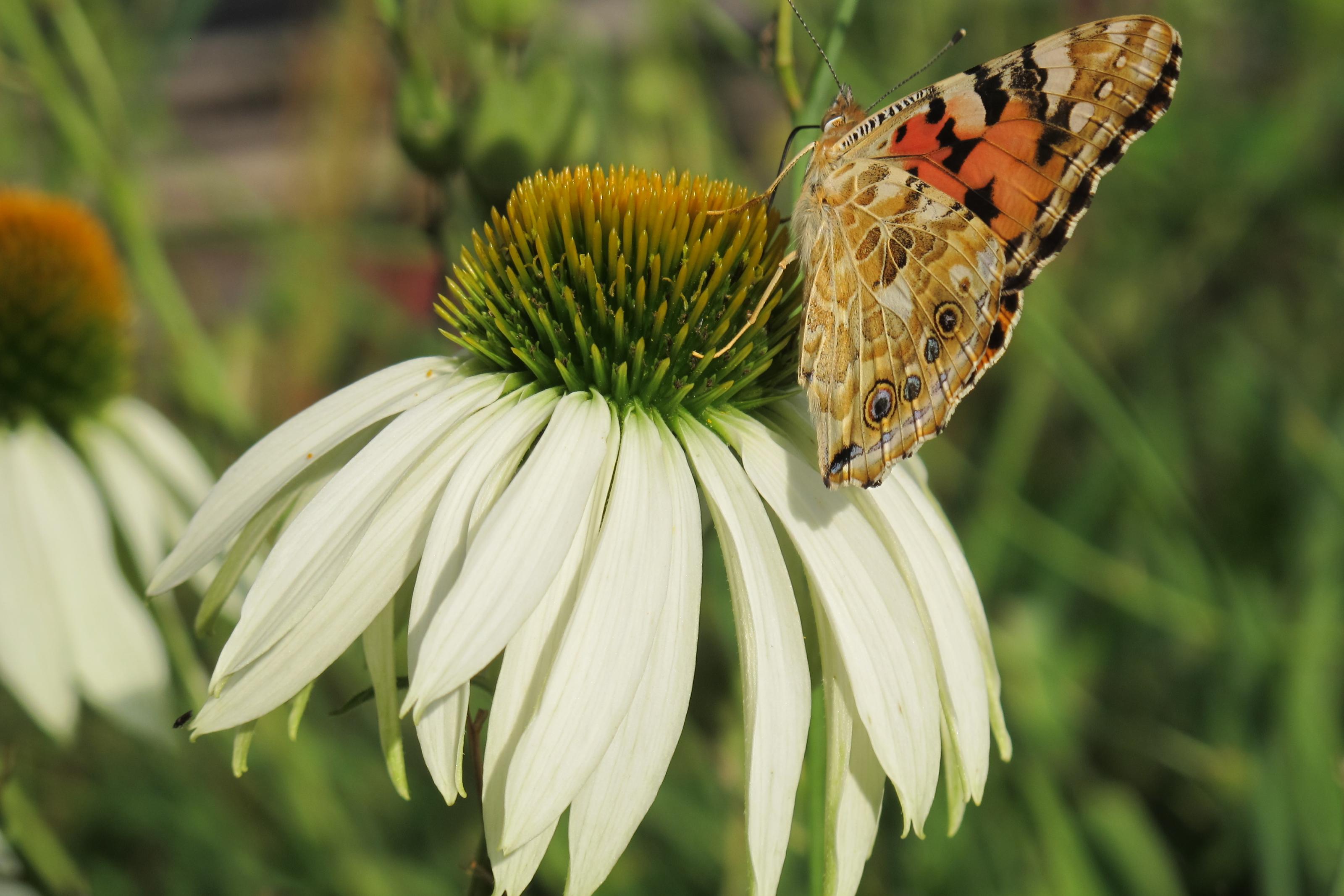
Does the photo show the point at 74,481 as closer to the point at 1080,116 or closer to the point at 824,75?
the point at 824,75

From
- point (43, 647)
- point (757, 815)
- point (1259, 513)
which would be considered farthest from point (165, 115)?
point (1259, 513)

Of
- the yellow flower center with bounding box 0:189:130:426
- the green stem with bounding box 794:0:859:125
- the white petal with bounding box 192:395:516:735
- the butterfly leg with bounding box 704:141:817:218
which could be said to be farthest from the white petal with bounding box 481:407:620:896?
the yellow flower center with bounding box 0:189:130:426

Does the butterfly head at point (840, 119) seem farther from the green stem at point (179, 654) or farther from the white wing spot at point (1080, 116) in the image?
the green stem at point (179, 654)

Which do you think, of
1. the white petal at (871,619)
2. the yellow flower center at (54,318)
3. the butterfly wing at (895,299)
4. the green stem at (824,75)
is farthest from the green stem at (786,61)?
the yellow flower center at (54,318)

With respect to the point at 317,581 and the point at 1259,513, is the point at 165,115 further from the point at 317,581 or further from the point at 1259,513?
the point at 1259,513

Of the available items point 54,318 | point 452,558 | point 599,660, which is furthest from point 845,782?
point 54,318

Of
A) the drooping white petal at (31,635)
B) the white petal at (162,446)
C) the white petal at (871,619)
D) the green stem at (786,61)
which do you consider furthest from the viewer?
→ the white petal at (162,446)

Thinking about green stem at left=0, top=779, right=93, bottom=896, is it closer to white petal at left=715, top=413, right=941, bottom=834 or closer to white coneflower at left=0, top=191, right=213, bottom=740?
white coneflower at left=0, top=191, right=213, bottom=740
